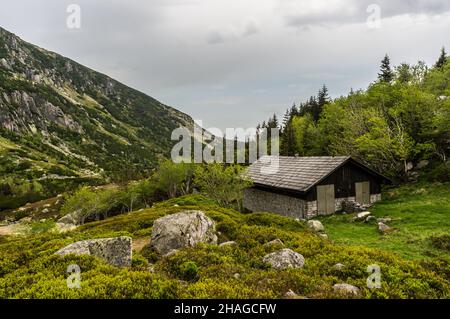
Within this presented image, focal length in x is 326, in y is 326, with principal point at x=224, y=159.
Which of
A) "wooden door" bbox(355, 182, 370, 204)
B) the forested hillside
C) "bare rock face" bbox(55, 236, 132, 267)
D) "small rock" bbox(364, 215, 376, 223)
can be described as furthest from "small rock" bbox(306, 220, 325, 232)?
the forested hillside

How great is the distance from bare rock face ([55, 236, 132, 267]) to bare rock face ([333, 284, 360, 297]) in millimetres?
7206

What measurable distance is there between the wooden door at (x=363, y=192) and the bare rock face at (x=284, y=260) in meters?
23.3

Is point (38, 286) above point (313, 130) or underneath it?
underneath

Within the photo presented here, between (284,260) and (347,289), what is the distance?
2.95 m

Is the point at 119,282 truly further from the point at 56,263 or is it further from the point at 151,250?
the point at 151,250

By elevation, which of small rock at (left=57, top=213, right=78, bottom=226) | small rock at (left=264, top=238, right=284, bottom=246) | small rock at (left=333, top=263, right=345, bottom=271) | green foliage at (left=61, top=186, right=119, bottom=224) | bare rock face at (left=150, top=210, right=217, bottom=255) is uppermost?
bare rock face at (left=150, top=210, right=217, bottom=255)

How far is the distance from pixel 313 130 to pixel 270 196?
118 ft

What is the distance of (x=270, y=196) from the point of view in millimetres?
36812

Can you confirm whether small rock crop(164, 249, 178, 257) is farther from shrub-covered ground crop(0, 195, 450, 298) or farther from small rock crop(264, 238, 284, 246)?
small rock crop(264, 238, 284, 246)

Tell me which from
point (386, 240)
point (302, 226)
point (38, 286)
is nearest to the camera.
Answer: point (38, 286)

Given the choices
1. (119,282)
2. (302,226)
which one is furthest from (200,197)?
(119,282)

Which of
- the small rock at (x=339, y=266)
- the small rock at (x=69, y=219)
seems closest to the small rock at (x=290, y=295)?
the small rock at (x=339, y=266)

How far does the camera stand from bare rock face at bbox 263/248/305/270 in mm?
11906

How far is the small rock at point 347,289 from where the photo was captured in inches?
364
